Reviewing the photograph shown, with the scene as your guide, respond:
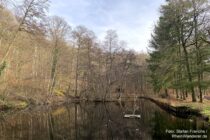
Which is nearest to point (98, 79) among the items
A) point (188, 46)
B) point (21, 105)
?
point (21, 105)

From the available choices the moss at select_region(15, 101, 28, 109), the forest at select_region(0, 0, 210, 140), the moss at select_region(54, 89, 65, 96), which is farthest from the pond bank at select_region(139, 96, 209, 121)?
the moss at select_region(54, 89, 65, 96)

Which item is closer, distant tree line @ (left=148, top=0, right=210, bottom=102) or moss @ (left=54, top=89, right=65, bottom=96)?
distant tree line @ (left=148, top=0, right=210, bottom=102)

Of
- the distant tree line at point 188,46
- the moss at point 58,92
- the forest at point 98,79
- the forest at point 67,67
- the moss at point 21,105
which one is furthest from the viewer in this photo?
the moss at point 58,92

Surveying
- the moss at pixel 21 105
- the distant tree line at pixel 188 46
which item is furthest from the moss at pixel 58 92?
the distant tree line at pixel 188 46

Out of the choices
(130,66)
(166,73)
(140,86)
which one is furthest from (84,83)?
(166,73)

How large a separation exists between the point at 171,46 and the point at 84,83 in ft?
70.8

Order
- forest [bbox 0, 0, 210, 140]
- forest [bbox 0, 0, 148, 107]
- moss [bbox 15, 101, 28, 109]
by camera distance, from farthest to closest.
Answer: forest [bbox 0, 0, 148, 107] → moss [bbox 15, 101, 28, 109] → forest [bbox 0, 0, 210, 140]

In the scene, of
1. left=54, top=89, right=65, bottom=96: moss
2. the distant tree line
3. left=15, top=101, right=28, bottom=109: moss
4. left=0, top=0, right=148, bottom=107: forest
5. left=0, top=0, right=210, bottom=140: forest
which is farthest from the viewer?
left=54, top=89, right=65, bottom=96: moss

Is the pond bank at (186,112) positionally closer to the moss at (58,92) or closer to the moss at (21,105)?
the moss at (21,105)

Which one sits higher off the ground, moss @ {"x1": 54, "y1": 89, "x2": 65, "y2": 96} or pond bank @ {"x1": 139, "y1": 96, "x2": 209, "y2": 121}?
moss @ {"x1": 54, "y1": 89, "x2": 65, "y2": 96}

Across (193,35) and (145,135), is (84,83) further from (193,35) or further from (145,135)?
(145,135)

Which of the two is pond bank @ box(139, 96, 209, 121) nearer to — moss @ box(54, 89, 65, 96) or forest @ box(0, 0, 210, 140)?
forest @ box(0, 0, 210, 140)

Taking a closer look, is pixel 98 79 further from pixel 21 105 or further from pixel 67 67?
pixel 21 105

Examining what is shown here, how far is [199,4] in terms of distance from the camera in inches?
763
